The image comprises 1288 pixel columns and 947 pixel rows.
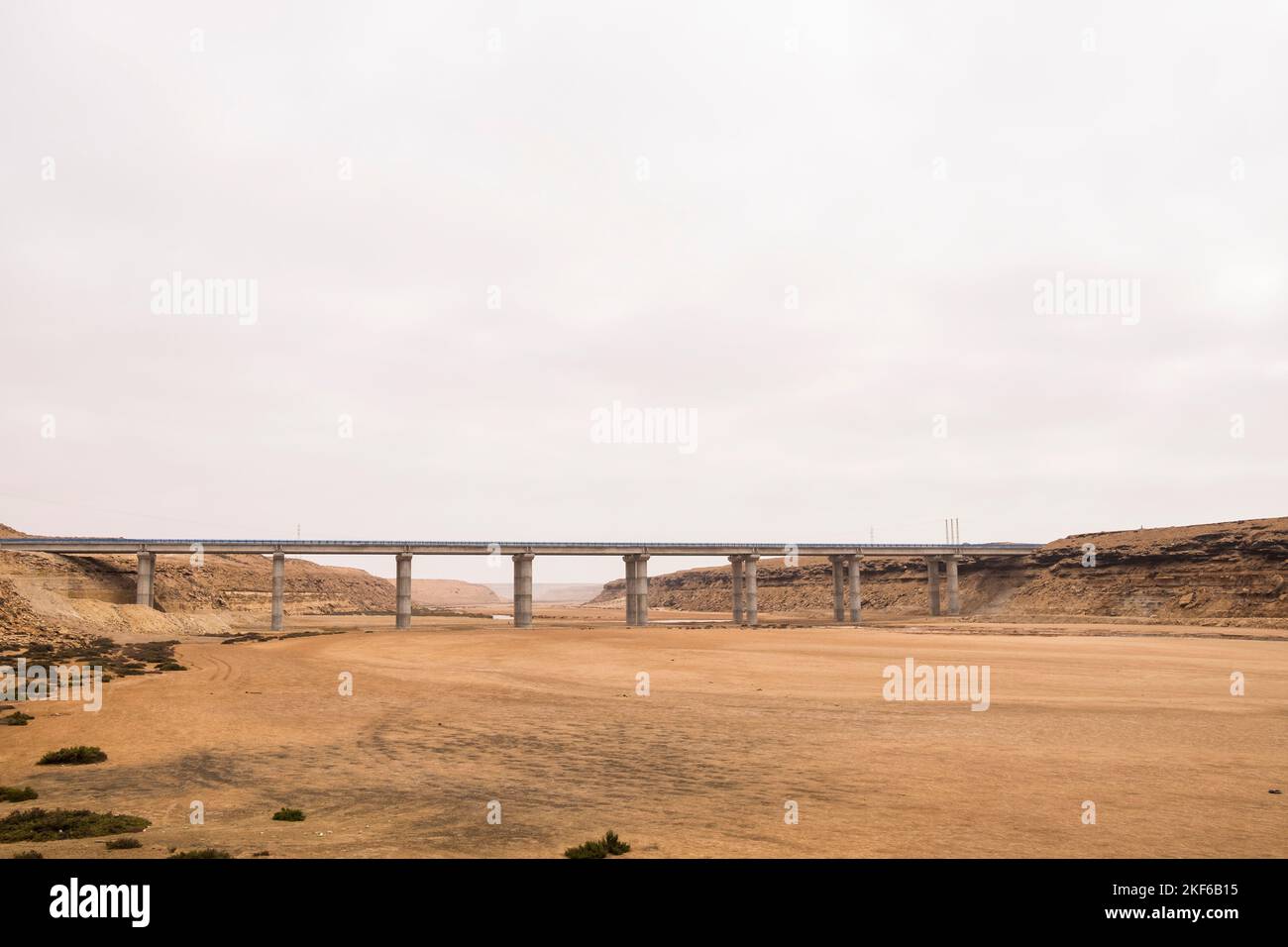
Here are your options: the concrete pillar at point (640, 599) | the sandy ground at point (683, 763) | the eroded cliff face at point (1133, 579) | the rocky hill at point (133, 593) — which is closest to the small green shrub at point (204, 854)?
the sandy ground at point (683, 763)

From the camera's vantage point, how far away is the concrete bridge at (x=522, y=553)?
98.0 meters

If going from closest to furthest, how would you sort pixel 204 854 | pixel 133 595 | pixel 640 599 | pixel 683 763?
pixel 204 854 → pixel 683 763 → pixel 133 595 → pixel 640 599

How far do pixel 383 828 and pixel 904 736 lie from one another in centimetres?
1592

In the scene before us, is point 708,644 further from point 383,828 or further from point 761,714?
point 383,828

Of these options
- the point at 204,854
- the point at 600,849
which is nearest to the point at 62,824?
the point at 204,854

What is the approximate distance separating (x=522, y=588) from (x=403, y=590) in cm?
1618

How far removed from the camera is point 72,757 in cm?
2039

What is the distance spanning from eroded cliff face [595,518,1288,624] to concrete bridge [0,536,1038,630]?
409 inches

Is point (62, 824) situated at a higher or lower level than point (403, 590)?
higher

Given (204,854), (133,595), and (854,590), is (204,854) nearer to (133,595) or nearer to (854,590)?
(133,595)
